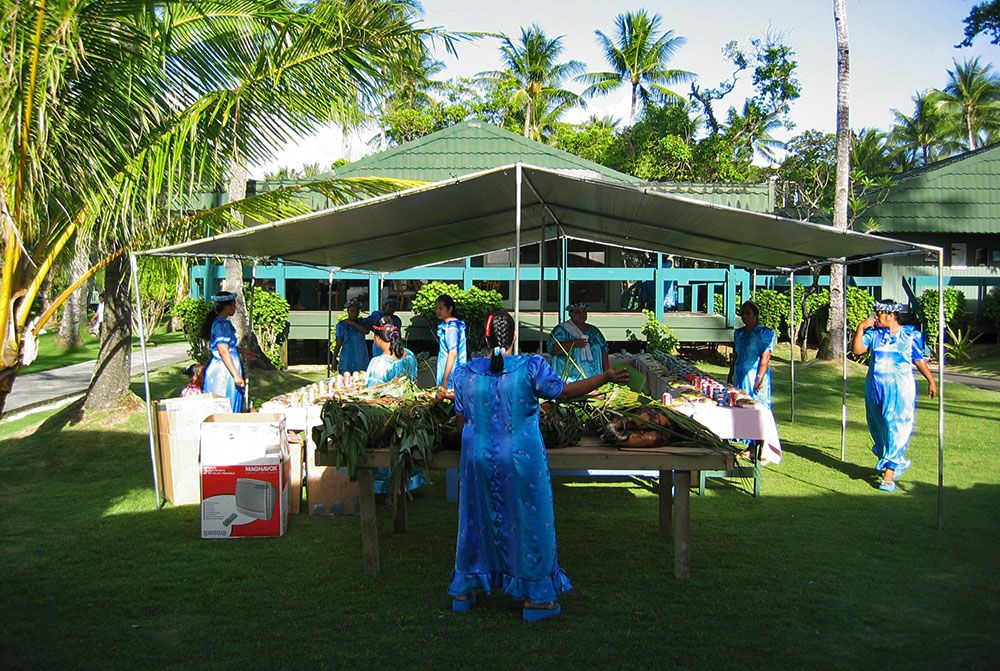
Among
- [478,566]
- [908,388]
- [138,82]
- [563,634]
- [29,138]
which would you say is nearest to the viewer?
[563,634]

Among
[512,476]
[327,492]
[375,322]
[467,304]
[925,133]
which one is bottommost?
[327,492]

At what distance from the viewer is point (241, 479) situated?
645 cm

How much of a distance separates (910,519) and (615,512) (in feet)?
8.06

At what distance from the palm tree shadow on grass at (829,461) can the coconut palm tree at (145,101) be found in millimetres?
6165

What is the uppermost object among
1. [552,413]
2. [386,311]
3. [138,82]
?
[138,82]

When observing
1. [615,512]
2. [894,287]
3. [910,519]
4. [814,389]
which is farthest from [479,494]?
[894,287]

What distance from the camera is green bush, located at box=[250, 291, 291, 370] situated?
17047 millimetres

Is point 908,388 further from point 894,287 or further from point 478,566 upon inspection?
point 894,287

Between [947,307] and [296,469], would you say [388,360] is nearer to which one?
[296,469]

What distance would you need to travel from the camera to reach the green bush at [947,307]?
2231 centimetres

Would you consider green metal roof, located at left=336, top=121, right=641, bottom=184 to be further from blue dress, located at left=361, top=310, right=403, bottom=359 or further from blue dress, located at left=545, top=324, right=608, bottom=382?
blue dress, located at left=545, top=324, right=608, bottom=382

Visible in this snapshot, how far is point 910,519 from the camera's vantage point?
7035 millimetres

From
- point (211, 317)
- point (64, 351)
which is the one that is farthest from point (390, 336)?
point (64, 351)

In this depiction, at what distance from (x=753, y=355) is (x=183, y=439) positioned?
603 cm
